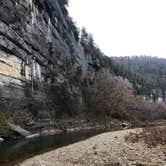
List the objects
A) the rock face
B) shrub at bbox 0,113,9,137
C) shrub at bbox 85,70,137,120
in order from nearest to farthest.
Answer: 1. shrub at bbox 0,113,9,137
2. the rock face
3. shrub at bbox 85,70,137,120

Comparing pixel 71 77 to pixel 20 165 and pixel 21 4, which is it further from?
pixel 20 165

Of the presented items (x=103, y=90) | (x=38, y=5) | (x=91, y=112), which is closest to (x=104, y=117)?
(x=91, y=112)

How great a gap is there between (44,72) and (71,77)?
12.6 metres

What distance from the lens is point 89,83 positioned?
84688mm

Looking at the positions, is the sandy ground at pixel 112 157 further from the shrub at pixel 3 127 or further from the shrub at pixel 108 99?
the shrub at pixel 108 99

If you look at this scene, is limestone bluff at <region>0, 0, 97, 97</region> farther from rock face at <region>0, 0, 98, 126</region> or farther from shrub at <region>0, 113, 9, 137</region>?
shrub at <region>0, 113, 9, 137</region>

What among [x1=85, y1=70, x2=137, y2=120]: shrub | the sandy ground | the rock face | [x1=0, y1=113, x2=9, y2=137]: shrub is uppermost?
the rock face

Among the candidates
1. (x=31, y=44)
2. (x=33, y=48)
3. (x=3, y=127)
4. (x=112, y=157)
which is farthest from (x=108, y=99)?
(x=112, y=157)

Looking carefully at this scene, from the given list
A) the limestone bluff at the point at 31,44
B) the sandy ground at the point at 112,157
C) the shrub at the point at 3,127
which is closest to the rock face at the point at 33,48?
the limestone bluff at the point at 31,44

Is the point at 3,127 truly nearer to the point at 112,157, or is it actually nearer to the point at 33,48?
the point at 112,157

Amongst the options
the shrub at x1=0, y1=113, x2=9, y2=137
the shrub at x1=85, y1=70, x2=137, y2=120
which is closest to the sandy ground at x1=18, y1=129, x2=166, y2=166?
the shrub at x1=0, y1=113, x2=9, y2=137

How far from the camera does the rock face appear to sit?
Answer: 166ft

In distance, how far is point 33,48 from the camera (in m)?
62.7

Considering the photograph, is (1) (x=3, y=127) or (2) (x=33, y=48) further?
(2) (x=33, y=48)
